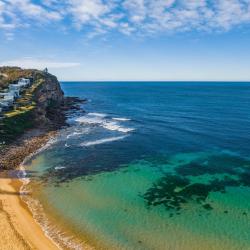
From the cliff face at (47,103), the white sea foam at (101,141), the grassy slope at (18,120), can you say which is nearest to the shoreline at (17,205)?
the grassy slope at (18,120)

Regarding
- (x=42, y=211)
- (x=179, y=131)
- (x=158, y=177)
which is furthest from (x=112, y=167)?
(x=179, y=131)

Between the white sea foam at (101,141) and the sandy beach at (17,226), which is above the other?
the white sea foam at (101,141)

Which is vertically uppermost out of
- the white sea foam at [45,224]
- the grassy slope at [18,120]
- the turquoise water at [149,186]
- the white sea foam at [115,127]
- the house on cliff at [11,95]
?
the house on cliff at [11,95]

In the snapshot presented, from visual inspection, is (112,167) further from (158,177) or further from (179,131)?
(179,131)

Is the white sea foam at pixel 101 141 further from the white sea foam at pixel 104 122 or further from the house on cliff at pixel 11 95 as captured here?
the house on cliff at pixel 11 95

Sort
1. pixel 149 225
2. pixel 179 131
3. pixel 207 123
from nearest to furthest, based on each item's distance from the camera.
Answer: pixel 149 225
pixel 179 131
pixel 207 123

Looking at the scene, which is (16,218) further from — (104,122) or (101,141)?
(104,122)

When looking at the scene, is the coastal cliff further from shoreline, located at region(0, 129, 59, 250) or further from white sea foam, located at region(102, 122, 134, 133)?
white sea foam, located at region(102, 122, 134, 133)
